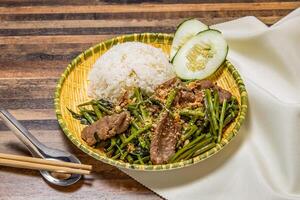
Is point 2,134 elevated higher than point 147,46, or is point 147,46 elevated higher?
point 147,46

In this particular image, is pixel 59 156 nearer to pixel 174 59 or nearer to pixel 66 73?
pixel 66 73

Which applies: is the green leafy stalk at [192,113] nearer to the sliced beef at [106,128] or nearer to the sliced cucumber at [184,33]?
the sliced beef at [106,128]

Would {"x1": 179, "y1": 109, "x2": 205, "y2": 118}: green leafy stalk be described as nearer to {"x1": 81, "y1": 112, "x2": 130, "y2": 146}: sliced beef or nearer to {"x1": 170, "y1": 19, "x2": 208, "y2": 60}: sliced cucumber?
{"x1": 81, "y1": 112, "x2": 130, "y2": 146}: sliced beef

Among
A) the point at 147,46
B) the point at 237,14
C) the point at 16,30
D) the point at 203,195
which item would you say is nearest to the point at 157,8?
the point at 237,14

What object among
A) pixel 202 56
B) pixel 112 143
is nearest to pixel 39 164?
pixel 112 143

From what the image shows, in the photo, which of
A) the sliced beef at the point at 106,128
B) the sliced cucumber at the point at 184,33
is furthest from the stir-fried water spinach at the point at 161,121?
the sliced cucumber at the point at 184,33

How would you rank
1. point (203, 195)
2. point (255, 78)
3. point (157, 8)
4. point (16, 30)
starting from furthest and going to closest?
1. point (157, 8)
2. point (16, 30)
3. point (255, 78)
4. point (203, 195)

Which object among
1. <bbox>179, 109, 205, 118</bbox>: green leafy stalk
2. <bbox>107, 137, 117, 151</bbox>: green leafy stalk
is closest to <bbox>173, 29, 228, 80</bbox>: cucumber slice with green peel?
<bbox>179, 109, 205, 118</bbox>: green leafy stalk
